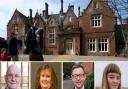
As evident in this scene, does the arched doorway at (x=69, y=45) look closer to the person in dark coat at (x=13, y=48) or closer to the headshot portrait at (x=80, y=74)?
the person in dark coat at (x=13, y=48)

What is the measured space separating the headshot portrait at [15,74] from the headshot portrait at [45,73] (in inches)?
2.2

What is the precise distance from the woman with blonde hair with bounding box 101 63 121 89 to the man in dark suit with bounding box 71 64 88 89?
0.15 meters

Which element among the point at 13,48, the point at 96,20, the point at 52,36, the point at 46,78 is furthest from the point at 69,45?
the point at 46,78

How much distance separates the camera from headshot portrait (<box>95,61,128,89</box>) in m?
2.75

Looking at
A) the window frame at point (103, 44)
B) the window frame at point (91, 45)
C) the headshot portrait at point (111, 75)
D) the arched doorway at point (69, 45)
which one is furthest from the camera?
the arched doorway at point (69, 45)

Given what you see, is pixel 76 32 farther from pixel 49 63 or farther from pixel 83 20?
pixel 49 63

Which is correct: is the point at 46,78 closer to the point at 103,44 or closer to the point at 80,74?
the point at 80,74

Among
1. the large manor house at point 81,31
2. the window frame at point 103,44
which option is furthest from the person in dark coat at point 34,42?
the window frame at point 103,44

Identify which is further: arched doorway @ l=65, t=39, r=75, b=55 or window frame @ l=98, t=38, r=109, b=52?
arched doorway @ l=65, t=39, r=75, b=55

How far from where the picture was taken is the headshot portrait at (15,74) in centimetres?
284

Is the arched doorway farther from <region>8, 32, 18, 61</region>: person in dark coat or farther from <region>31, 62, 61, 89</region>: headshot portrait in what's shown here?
<region>31, 62, 61, 89</region>: headshot portrait

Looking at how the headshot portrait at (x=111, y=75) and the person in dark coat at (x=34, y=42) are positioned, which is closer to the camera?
the headshot portrait at (x=111, y=75)

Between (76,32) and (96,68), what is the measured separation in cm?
2602

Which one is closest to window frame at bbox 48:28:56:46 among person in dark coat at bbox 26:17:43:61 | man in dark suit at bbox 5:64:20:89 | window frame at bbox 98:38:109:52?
window frame at bbox 98:38:109:52
